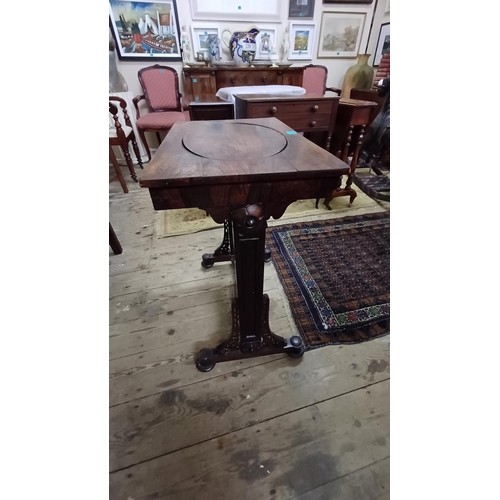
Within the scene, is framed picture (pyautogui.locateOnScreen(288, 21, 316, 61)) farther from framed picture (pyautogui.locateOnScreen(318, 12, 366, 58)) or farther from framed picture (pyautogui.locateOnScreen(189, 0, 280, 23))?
framed picture (pyautogui.locateOnScreen(189, 0, 280, 23))

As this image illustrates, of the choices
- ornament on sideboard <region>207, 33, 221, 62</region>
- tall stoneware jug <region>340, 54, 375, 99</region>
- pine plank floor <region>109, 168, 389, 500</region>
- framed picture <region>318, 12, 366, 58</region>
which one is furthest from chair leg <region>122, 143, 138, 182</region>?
tall stoneware jug <region>340, 54, 375, 99</region>

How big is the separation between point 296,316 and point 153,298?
75cm

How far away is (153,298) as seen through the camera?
1.33 meters

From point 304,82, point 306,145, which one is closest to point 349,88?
point 304,82

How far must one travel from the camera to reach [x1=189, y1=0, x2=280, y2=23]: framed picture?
8.61 ft

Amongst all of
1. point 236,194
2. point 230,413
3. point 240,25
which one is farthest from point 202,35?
point 230,413

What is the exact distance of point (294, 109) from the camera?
185 centimetres

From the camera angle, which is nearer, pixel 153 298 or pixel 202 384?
pixel 202 384

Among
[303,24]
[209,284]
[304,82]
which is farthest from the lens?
[304,82]

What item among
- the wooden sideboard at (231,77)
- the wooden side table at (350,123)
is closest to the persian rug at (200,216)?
the wooden side table at (350,123)

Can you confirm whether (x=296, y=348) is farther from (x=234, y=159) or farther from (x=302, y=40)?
(x=302, y=40)

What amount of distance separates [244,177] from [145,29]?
10.5 ft

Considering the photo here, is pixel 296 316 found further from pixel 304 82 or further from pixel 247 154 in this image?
pixel 304 82

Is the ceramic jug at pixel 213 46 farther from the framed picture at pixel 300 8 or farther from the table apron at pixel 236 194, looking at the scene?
the table apron at pixel 236 194
